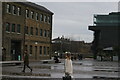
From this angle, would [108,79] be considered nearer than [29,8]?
Yes

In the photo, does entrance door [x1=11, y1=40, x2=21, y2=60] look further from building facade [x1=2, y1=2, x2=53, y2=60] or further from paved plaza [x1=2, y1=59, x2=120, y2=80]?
paved plaza [x1=2, y1=59, x2=120, y2=80]

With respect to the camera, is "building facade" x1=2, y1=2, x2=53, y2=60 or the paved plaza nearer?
the paved plaza

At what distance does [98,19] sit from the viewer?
330ft

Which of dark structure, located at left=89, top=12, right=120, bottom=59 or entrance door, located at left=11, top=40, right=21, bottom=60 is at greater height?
dark structure, located at left=89, top=12, right=120, bottom=59

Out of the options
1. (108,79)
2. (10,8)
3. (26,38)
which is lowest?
(108,79)

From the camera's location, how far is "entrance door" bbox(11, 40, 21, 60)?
56.2 meters

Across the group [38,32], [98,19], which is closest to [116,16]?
[98,19]

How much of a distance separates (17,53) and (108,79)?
3847 centimetres

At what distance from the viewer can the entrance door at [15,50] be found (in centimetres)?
5616

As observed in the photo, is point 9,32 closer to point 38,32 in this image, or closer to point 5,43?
point 5,43

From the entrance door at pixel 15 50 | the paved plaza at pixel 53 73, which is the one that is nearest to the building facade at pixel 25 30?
the entrance door at pixel 15 50

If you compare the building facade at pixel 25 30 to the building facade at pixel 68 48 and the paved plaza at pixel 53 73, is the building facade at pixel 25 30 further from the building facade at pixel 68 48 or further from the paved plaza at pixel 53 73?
the building facade at pixel 68 48

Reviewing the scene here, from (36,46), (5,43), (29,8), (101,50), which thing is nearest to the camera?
(5,43)

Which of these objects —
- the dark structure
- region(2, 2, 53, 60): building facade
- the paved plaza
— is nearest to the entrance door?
region(2, 2, 53, 60): building facade
